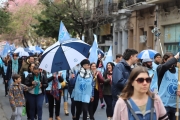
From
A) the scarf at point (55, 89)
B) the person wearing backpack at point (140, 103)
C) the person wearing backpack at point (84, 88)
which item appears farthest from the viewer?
the scarf at point (55, 89)

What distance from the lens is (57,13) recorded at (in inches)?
1296

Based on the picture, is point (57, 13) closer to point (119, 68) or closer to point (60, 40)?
point (60, 40)

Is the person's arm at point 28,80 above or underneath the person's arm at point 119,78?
underneath

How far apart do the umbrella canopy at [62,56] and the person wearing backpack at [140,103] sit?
4.80 meters

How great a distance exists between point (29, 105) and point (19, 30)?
41278mm

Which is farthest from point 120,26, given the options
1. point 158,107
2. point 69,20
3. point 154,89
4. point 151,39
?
point 158,107

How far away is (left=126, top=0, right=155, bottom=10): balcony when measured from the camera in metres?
26.7

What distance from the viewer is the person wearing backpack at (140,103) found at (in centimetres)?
419

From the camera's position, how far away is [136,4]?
92.1 ft

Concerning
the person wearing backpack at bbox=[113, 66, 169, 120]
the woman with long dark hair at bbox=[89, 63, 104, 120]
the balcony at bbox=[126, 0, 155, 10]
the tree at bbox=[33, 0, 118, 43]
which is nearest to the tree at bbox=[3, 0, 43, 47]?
the tree at bbox=[33, 0, 118, 43]

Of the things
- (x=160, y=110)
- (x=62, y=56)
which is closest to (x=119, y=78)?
(x=160, y=110)

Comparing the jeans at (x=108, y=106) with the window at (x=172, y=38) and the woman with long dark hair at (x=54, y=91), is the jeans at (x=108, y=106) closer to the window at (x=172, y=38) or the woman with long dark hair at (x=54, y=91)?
the woman with long dark hair at (x=54, y=91)

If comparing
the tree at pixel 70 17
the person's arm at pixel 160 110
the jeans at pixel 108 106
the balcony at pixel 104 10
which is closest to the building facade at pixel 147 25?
the balcony at pixel 104 10

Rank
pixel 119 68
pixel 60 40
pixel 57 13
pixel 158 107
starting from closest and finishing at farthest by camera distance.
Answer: pixel 158 107, pixel 119 68, pixel 60 40, pixel 57 13
